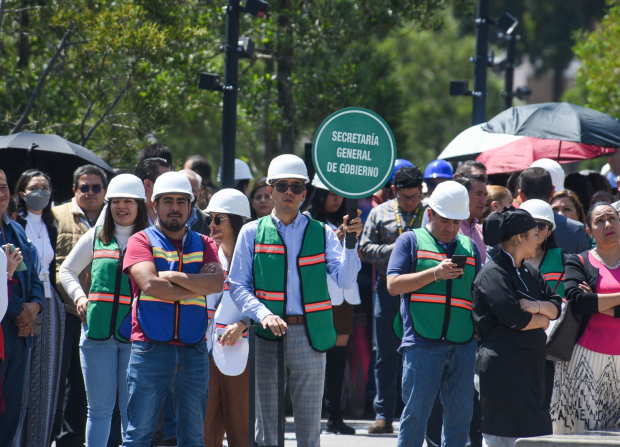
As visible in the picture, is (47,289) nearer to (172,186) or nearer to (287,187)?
(172,186)

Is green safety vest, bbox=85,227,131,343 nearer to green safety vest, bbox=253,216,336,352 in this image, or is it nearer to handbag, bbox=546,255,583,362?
green safety vest, bbox=253,216,336,352

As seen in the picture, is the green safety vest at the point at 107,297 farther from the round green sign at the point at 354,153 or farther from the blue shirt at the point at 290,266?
the round green sign at the point at 354,153

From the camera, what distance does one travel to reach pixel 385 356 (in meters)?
8.21

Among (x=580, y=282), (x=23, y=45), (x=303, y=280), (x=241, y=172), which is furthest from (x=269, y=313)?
(x=23, y=45)

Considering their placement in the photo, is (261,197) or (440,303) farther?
(261,197)

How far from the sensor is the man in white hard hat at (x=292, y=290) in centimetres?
596

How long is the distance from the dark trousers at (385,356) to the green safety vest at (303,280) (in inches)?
89.3

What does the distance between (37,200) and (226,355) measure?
2007 mm

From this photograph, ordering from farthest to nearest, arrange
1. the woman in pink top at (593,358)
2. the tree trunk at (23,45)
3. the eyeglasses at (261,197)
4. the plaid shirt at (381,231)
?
the tree trunk at (23,45) → the eyeglasses at (261,197) → the plaid shirt at (381,231) → the woman in pink top at (593,358)

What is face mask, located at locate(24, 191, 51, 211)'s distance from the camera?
7145 millimetres

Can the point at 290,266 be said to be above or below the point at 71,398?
above

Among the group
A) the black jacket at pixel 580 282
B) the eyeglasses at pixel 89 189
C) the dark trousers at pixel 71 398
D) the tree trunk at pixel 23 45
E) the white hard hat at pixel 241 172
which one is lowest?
the dark trousers at pixel 71 398

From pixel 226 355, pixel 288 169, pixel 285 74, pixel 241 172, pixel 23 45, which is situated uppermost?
pixel 285 74

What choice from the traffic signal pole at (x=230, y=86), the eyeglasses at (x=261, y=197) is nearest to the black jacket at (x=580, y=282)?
the eyeglasses at (x=261, y=197)
